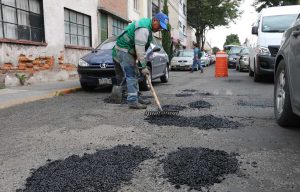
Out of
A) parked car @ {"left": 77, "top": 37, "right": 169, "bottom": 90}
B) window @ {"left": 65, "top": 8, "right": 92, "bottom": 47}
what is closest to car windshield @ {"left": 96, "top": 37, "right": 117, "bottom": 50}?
parked car @ {"left": 77, "top": 37, "right": 169, "bottom": 90}

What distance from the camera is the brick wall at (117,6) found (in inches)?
671

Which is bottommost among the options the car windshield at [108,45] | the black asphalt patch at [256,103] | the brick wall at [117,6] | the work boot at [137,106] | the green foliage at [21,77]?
the black asphalt patch at [256,103]

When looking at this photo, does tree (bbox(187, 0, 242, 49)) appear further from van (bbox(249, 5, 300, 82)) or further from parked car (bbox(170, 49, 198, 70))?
van (bbox(249, 5, 300, 82))

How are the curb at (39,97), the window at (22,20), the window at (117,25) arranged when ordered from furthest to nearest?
1. the window at (117,25)
2. the window at (22,20)
3. the curb at (39,97)

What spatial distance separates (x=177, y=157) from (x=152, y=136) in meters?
1.00

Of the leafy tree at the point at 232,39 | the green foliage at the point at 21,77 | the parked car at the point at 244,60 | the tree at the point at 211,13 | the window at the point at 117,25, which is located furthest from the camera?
the leafy tree at the point at 232,39

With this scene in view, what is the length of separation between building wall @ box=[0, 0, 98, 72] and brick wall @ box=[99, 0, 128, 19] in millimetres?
2098

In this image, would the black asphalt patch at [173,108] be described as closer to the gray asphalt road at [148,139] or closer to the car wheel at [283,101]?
the gray asphalt road at [148,139]

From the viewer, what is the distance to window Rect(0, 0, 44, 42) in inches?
403

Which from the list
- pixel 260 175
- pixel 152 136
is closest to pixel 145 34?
pixel 152 136

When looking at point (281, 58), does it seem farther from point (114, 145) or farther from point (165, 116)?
point (114, 145)

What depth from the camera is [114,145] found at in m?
4.11

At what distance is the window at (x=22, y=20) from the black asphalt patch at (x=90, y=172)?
25.3 feet

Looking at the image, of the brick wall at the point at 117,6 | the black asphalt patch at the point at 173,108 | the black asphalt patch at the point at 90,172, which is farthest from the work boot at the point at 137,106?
the brick wall at the point at 117,6
